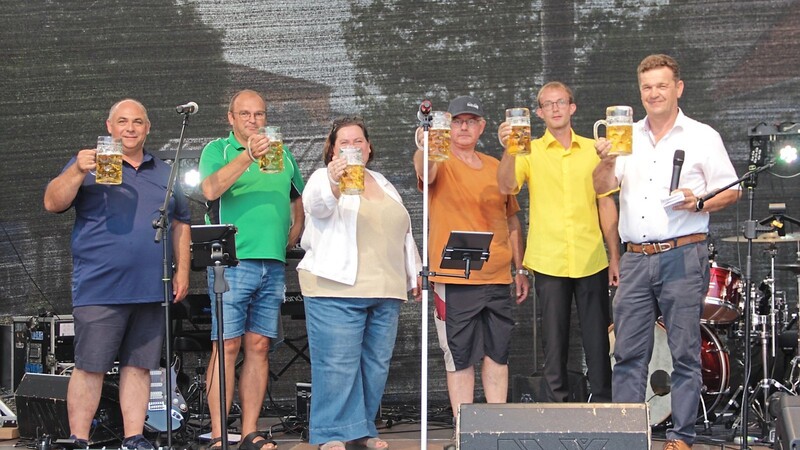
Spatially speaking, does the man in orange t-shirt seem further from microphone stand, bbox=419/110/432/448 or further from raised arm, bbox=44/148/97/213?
raised arm, bbox=44/148/97/213

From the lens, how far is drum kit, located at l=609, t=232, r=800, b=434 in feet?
18.5

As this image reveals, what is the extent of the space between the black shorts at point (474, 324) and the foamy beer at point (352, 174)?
39.9 inches

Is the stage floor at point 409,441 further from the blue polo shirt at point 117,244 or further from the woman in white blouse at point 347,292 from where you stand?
the blue polo shirt at point 117,244

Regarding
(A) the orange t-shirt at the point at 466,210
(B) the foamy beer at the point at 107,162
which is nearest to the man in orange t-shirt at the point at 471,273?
(A) the orange t-shirt at the point at 466,210

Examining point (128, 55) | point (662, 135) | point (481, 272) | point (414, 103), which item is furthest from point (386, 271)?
point (128, 55)

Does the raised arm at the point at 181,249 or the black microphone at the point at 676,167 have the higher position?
the black microphone at the point at 676,167

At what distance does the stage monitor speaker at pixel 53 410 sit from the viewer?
17.7 feet

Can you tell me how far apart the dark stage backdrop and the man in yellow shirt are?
46.6 inches

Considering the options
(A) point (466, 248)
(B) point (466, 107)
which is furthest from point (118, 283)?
(B) point (466, 107)

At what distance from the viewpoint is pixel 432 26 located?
6.52 m

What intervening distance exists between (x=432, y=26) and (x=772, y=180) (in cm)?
235

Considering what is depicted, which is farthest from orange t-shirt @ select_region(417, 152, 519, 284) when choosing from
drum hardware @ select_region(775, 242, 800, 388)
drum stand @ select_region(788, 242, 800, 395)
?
drum stand @ select_region(788, 242, 800, 395)

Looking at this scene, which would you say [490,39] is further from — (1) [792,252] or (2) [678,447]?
(2) [678,447]

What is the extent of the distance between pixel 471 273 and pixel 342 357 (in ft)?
2.57
